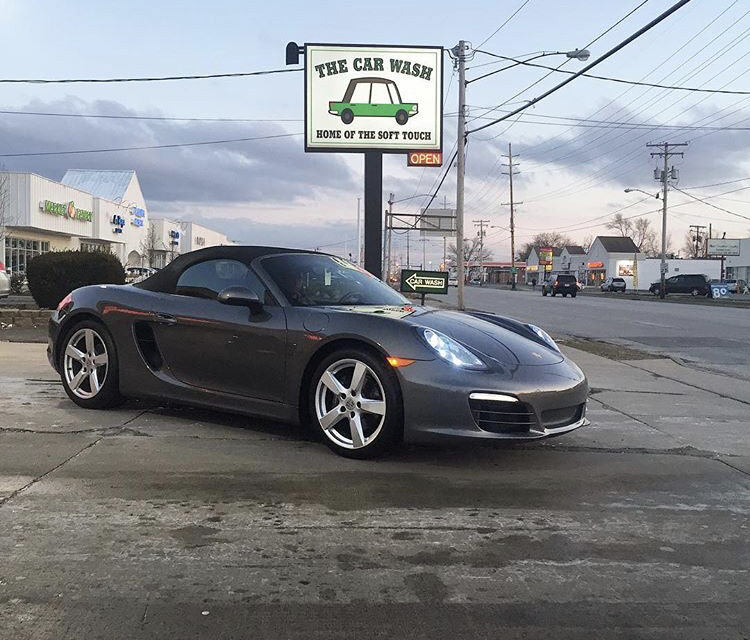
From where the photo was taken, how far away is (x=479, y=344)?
15.7 feet

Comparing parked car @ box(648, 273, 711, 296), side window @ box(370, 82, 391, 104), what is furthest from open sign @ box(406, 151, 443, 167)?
parked car @ box(648, 273, 711, 296)

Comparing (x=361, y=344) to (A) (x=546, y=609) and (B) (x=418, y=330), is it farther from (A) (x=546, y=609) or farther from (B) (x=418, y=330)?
(A) (x=546, y=609)

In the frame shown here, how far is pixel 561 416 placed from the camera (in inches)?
188

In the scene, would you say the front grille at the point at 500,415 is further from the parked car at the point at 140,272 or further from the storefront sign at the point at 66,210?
the storefront sign at the point at 66,210

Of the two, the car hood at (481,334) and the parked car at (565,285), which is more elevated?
the car hood at (481,334)

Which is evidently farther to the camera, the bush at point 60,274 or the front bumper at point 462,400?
the bush at point 60,274

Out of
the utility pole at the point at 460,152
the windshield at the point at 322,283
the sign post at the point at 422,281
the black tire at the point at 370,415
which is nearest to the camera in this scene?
the black tire at the point at 370,415

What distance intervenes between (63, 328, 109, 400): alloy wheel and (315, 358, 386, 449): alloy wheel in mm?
2174

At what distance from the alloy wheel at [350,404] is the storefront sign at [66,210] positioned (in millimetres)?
38307

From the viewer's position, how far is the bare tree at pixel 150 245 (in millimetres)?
61444

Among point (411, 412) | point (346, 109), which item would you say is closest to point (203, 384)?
point (411, 412)

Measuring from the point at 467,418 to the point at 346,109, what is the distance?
534 inches

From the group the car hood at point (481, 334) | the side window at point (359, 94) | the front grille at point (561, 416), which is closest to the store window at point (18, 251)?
the side window at point (359, 94)

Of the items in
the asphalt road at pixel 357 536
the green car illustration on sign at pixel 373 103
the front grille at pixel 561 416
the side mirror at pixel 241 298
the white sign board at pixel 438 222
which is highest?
the green car illustration on sign at pixel 373 103
